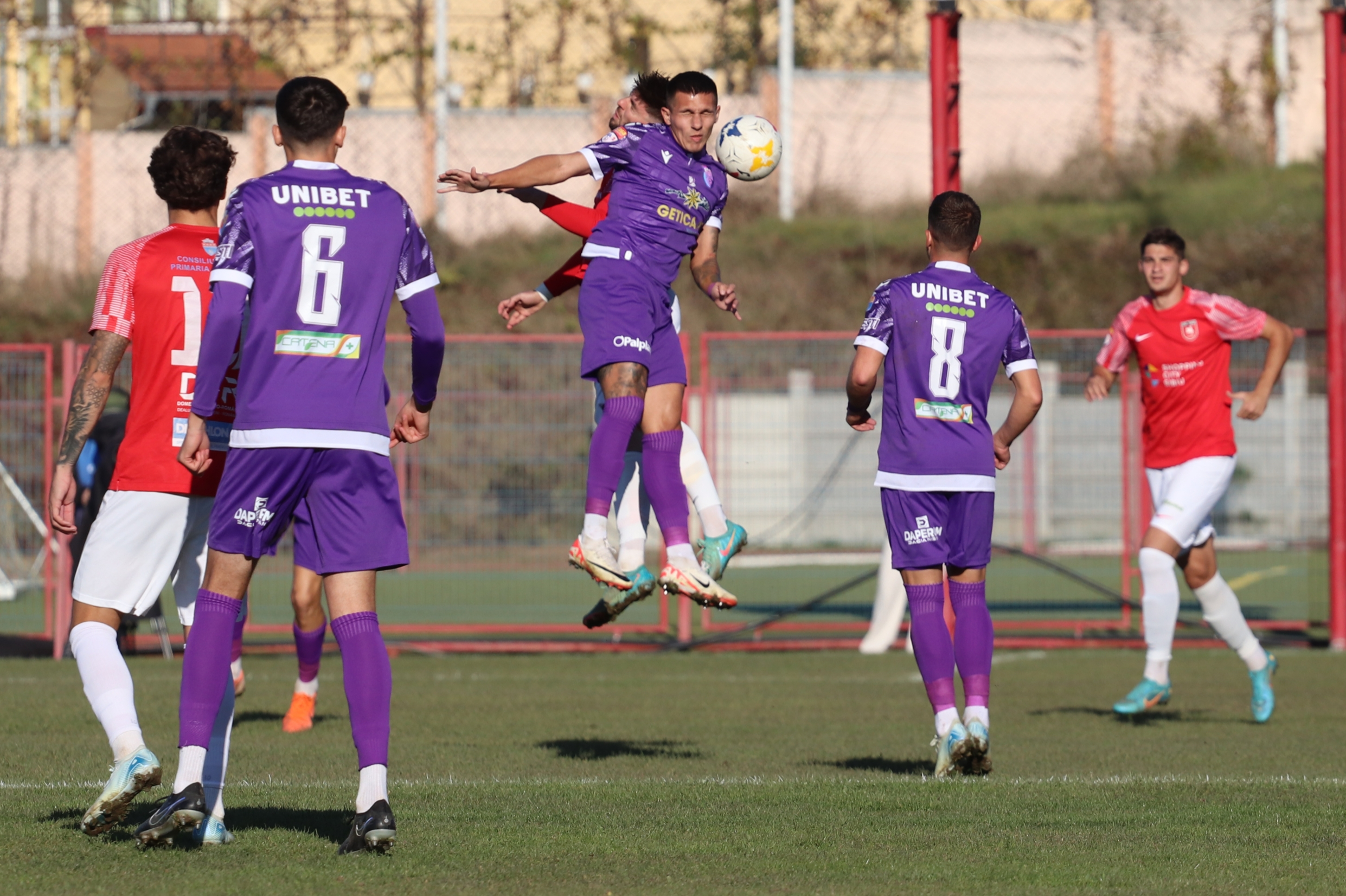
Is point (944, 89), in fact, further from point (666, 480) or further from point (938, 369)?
point (666, 480)

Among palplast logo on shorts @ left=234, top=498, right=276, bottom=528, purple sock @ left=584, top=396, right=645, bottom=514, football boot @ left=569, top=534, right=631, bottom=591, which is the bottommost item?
football boot @ left=569, top=534, right=631, bottom=591

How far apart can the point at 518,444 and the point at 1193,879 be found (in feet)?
31.4

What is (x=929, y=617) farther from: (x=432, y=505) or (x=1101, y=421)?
(x=1101, y=421)

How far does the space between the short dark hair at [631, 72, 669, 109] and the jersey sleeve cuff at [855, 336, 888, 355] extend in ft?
4.47

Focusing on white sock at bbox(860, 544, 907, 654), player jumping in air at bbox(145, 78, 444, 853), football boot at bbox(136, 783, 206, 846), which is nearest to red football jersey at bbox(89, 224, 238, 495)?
player jumping in air at bbox(145, 78, 444, 853)

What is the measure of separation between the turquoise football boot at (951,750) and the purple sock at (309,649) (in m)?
3.41

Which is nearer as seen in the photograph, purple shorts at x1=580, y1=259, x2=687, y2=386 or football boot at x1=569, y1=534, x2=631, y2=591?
football boot at x1=569, y1=534, x2=631, y2=591

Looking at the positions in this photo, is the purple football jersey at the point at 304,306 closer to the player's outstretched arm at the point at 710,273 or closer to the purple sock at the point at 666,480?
the player's outstretched arm at the point at 710,273

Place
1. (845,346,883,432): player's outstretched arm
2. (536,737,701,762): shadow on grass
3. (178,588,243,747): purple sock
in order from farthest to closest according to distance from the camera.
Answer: (536,737,701,762): shadow on grass < (845,346,883,432): player's outstretched arm < (178,588,243,747): purple sock

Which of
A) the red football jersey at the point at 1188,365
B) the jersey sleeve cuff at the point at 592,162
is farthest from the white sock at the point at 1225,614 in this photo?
the jersey sleeve cuff at the point at 592,162

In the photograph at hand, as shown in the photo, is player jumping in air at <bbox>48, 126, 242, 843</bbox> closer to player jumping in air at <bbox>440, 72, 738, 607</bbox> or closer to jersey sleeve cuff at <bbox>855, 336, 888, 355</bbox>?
player jumping in air at <bbox>440, 72, 738, 607</bbox>

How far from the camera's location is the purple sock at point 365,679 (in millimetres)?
4863

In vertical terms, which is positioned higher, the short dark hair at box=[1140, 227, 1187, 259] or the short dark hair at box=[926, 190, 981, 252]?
the short dark hair at box=[1140, 227, 1187, 259]

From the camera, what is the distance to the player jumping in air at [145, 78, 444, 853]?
15.6 feet
